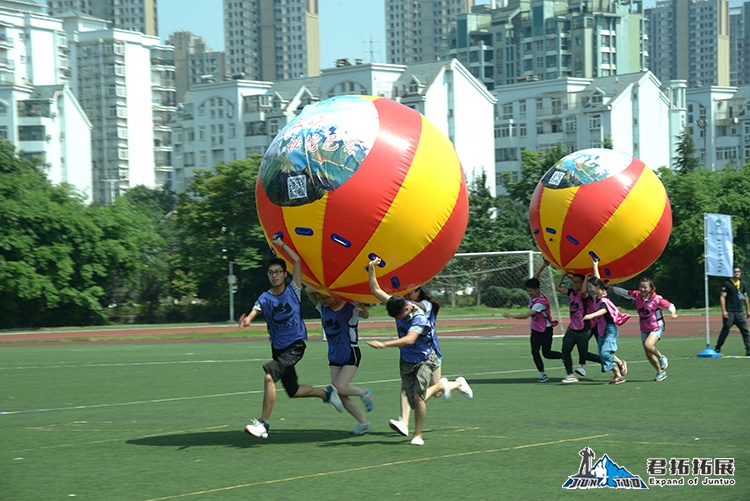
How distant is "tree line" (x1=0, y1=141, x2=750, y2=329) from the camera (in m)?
47.6

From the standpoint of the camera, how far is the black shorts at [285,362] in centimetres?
1080

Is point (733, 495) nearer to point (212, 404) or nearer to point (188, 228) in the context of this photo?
point (212, 404)

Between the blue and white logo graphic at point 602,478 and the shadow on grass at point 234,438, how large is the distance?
122 inches

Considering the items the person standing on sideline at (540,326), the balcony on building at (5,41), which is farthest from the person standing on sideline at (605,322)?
the balcony on building at (5,41)

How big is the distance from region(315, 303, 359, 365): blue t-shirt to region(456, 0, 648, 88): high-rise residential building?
142m

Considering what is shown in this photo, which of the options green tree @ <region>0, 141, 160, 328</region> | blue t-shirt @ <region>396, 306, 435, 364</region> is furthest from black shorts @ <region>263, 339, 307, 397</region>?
green tree @ <region>0, 141, 160, 328</region>

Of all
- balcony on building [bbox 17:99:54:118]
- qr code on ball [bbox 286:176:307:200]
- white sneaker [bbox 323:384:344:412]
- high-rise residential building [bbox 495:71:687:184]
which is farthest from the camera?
high-rise residential building [bbox 495:71:687:184]

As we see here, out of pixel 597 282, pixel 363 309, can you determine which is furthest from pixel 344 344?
pixel 597 282

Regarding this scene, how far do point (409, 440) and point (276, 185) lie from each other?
9.53 feet

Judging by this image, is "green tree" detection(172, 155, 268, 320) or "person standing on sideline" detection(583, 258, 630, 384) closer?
"person standing on sideline" detection(583, 258, 630, 384)

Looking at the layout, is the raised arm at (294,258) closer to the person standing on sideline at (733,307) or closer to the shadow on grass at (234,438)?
the shadow on grass at (234,438)

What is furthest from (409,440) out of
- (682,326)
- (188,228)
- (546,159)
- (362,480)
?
(546,159)

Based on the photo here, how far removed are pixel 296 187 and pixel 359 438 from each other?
280cm

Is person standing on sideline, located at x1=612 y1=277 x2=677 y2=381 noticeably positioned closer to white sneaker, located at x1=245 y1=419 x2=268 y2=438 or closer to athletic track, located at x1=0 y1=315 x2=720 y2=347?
white sneaker, located at x1=245 y1=419 x2=268 y2=438
